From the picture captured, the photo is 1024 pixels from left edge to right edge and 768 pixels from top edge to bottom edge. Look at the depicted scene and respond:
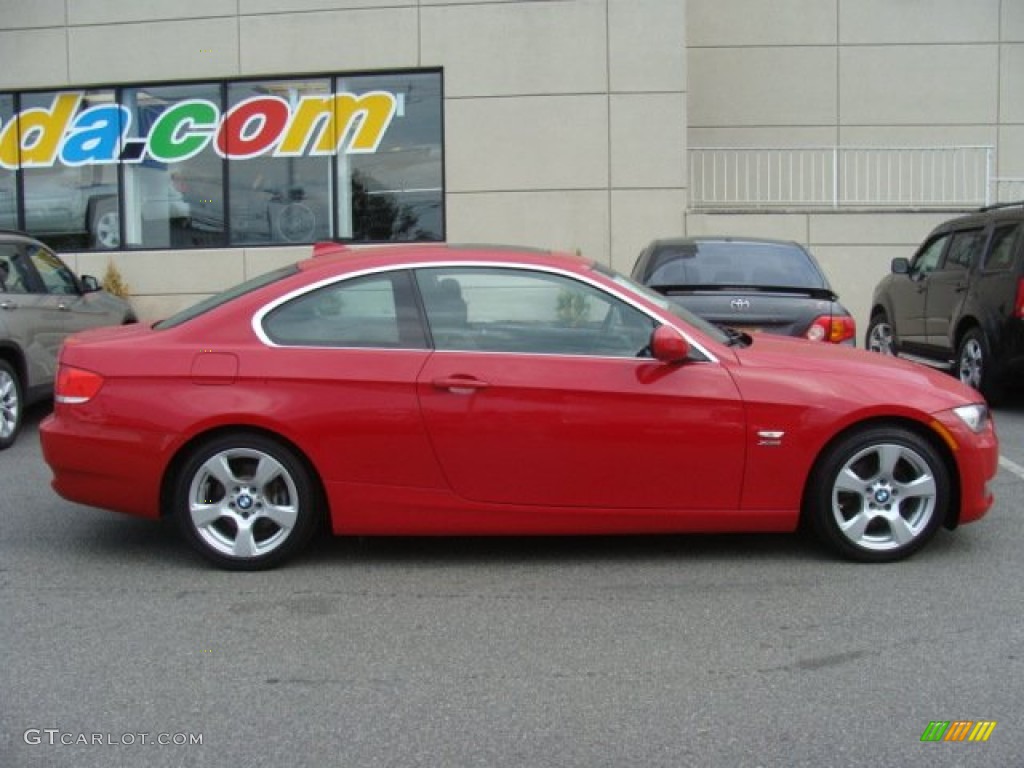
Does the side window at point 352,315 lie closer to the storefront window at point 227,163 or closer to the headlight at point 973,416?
the headlight at point 973,416

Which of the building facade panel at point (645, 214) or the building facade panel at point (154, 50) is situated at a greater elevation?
the building facade panel at point (154, 50)

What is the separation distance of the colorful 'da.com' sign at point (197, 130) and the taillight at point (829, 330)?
8.32 m

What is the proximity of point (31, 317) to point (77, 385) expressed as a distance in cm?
402

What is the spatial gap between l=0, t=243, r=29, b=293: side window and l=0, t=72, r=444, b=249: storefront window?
5697mm

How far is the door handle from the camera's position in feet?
16.4

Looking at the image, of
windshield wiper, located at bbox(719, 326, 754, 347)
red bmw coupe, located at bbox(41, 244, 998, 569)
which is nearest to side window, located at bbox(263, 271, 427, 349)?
red bmw coupe, located at bbox(41, 244, 998, 569)

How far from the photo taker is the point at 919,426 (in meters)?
5.16

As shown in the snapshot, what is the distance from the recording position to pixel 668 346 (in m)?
4.96

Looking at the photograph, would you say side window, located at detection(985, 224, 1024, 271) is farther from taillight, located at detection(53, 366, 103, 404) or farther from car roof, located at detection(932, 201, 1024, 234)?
taillight, located at detection(53, 366, 103, 404)

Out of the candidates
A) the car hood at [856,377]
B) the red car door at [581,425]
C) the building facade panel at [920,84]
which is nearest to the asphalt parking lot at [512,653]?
the red car door at [581,425]

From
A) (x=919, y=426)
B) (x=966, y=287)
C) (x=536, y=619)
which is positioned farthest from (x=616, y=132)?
(x=536, y=619)

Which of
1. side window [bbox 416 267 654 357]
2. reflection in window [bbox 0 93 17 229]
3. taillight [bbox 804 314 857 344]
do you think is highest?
reflection in window [bbox 0 93 17 229]

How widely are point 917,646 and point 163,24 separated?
13290 millimetres

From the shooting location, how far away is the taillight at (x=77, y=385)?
5184 millimetres
